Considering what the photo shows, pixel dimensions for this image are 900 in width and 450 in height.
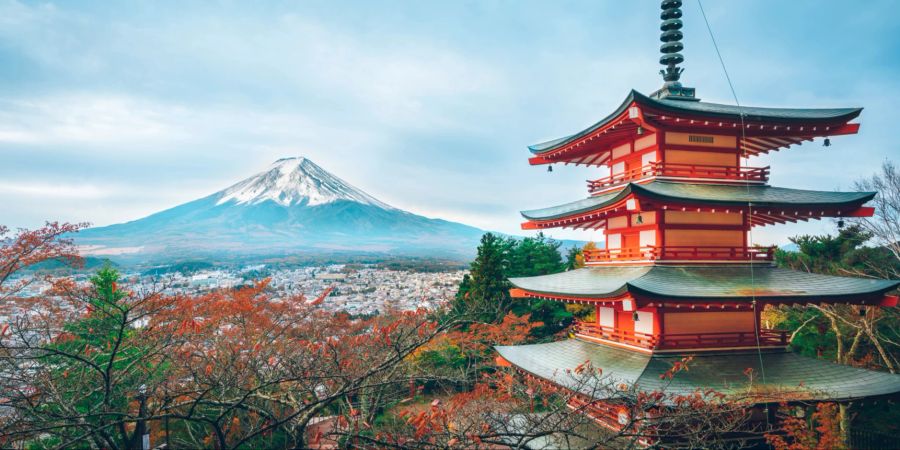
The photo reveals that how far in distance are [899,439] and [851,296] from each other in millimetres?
3994

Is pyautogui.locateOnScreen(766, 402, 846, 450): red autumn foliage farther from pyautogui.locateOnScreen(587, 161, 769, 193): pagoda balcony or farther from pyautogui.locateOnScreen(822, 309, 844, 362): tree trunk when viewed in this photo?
pyautogui.locateOnScreen(822, 309, 844, 362): tree trunk

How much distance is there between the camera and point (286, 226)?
95.7 m

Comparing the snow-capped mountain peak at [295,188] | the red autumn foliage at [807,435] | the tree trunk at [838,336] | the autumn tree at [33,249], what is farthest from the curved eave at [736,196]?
the snow-capped mountain peak at [295,188]

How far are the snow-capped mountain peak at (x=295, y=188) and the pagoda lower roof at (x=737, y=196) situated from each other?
3722 inches

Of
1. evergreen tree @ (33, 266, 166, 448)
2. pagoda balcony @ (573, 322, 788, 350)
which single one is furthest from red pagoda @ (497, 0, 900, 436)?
evergreen tree @ (33, 266, 166, 448)

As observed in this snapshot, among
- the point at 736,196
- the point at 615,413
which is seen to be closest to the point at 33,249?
the point at 615,413

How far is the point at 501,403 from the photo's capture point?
10.7 metres

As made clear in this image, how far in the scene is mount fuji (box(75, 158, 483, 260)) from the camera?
6844 centimetres

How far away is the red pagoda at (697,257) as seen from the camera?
8.24m

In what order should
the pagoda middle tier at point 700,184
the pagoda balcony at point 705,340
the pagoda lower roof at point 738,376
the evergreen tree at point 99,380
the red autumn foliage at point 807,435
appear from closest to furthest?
the evergreen tree at point 99,380, the pagoda lower roof at point 738,376, the red autumn foliage at point 807,435, the pagoda balcony at point 705,340, the pagoda middle tier at point 700,184

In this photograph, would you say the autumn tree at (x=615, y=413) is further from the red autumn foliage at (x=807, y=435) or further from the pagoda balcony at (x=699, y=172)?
the pagoda balcony at (x=699, y=172)

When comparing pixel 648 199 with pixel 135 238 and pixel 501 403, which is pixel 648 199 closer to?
pixel 501 403

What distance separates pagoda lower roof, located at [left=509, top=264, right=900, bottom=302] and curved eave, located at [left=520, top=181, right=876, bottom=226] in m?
1.33

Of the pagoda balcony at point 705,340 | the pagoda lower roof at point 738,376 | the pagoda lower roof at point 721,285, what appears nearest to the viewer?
the pagoda lower roof at point 738,376
